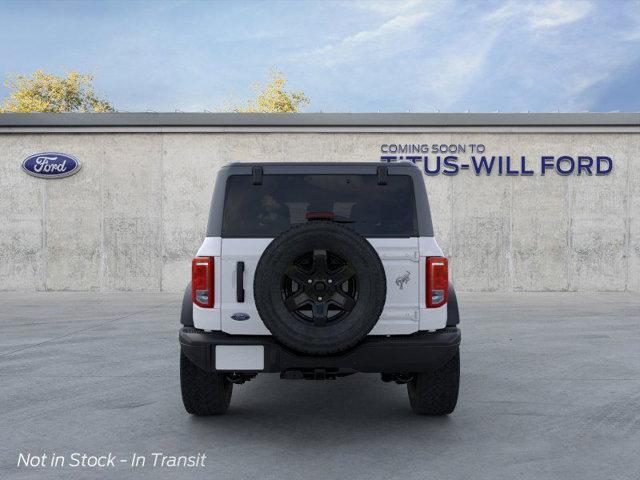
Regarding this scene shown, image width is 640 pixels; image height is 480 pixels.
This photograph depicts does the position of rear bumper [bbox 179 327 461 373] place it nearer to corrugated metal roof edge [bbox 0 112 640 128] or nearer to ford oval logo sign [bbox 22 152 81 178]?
corrugated metal roof edge [bbox 0 112 640 128]

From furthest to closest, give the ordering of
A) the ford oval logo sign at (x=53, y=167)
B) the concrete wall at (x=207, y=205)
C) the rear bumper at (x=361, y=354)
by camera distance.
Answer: the ford oval logo sign at (x=53, y=167)
the concrete wall at (x=207, y=205)
the rear bumper at (x=361, y=354)

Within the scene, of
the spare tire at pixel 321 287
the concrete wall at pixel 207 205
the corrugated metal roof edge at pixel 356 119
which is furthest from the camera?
the corrugated metal roof edge at pixel 356 119

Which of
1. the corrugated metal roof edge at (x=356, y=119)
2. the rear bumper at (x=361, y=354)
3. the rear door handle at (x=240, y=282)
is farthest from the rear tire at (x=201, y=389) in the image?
the corrugated metal roof edge at (x=356, y=119)

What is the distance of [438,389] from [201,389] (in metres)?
1.76

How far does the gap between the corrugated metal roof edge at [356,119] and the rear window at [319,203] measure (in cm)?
1284

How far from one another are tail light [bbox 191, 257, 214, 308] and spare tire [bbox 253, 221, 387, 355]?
1.39ft

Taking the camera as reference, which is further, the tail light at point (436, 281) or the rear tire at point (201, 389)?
the rear tire at point (201, 389)

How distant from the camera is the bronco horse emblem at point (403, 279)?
4621mm

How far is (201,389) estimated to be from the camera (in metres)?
5.13

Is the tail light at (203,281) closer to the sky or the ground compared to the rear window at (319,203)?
closer to the ground

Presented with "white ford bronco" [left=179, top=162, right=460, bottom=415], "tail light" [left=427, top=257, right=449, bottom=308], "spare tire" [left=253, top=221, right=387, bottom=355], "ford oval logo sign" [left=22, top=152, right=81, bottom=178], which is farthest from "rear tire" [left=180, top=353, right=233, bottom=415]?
"ford oval logo sign" [left=22, top=152, right=81, bottom=178]

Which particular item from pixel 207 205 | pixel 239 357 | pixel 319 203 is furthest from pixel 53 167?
pixel 239 357

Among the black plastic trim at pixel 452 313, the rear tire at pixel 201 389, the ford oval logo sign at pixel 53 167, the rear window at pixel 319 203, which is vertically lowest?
the rear tire at pixel 201 389

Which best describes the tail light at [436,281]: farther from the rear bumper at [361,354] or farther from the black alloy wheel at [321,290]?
the black alloy wheel at [321,290]
